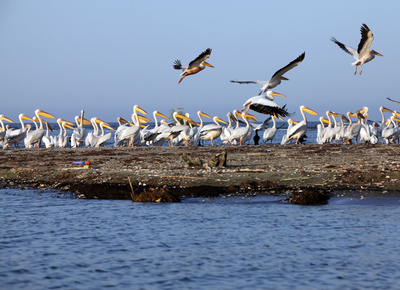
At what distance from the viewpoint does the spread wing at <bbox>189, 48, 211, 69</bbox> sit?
1463cm

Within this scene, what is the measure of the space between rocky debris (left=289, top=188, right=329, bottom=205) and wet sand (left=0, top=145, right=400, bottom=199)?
573 mm

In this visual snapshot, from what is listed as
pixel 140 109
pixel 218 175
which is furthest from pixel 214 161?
pixel 140 109

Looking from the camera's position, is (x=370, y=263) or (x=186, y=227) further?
(x=186, y=227)

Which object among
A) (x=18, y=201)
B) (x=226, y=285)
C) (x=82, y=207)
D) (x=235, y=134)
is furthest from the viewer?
(x=235, y=134)

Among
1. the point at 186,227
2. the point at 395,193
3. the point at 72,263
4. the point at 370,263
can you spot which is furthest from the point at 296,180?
the point at 72,263

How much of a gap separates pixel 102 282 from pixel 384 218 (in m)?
3.78

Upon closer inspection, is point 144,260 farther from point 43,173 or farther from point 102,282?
point 43,173

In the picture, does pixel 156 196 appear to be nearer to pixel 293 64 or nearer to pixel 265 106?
pixel 265 106

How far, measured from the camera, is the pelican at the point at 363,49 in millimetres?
15156

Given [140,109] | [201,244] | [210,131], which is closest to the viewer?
[201,244]

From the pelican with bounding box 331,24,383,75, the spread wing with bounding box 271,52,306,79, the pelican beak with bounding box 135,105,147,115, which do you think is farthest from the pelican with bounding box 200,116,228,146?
the spread wing with bounding box 271,52,306,79

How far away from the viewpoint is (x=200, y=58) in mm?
15023

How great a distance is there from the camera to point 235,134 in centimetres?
2047

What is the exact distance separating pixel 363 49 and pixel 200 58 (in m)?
4.70
